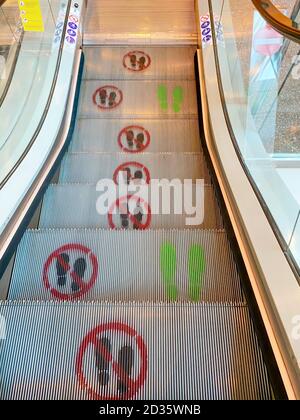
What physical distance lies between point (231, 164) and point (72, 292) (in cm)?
162

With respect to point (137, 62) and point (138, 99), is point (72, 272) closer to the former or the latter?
point (138, 99)

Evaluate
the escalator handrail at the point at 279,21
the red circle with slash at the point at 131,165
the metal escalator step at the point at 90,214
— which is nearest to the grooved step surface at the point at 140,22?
the red circle with slash at the point at 131,165

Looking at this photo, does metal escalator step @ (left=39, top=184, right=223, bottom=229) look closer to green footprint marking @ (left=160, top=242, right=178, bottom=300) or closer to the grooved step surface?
green footprint marking @ (left=160, top=242, right=178, bottom=300)

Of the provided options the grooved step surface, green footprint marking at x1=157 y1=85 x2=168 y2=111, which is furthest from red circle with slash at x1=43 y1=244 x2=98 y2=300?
the grooved step surface

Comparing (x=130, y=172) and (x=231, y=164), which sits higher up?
(x=130, y=172)

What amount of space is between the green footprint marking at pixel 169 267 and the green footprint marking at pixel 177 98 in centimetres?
249

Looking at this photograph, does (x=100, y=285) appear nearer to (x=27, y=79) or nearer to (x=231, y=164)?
(x=231, y=164)

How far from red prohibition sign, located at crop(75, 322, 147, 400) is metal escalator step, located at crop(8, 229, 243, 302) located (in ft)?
1.30

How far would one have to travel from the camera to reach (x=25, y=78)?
3.73 meters

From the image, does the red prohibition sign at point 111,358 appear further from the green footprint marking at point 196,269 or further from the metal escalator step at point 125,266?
the green footprint marking at point 196,269

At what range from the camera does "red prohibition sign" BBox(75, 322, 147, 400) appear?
1931 millimetres

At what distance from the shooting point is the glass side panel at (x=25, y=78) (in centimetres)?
315
